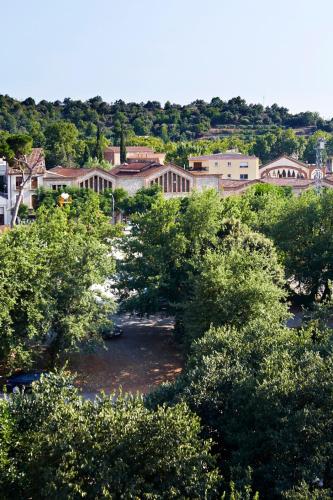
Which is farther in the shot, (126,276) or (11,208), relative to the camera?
(11,208)

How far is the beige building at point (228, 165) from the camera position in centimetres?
7738

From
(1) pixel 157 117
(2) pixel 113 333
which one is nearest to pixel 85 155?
(1) pixel 157 117

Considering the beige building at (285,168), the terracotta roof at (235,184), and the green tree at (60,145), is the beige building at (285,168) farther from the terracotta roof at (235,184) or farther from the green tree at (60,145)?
the green tree at (60,145)

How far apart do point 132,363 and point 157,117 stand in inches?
4865

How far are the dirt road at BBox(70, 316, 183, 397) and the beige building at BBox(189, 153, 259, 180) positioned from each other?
48.5 m

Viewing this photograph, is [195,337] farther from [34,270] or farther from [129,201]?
[129,201]

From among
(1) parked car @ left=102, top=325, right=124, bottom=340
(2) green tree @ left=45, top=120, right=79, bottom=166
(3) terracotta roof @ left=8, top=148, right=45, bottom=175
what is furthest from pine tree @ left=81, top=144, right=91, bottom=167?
(1) parked car @ left=102, top=325, right=124, bottom=340

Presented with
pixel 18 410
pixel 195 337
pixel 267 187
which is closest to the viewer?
pixel 18 410

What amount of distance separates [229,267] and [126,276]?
18.5ft

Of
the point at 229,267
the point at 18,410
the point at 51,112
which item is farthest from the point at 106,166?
the point at 51,112

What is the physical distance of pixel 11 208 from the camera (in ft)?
186

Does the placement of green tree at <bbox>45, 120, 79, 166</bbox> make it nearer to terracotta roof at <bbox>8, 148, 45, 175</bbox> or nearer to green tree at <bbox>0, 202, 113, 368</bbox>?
terracotta roof at <bbox>8, 148, 45, 175</bbox>

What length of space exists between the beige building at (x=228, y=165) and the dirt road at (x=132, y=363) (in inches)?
1910

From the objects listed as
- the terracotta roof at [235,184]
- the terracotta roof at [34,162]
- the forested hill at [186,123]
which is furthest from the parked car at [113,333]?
the forested hill at [186,123]
